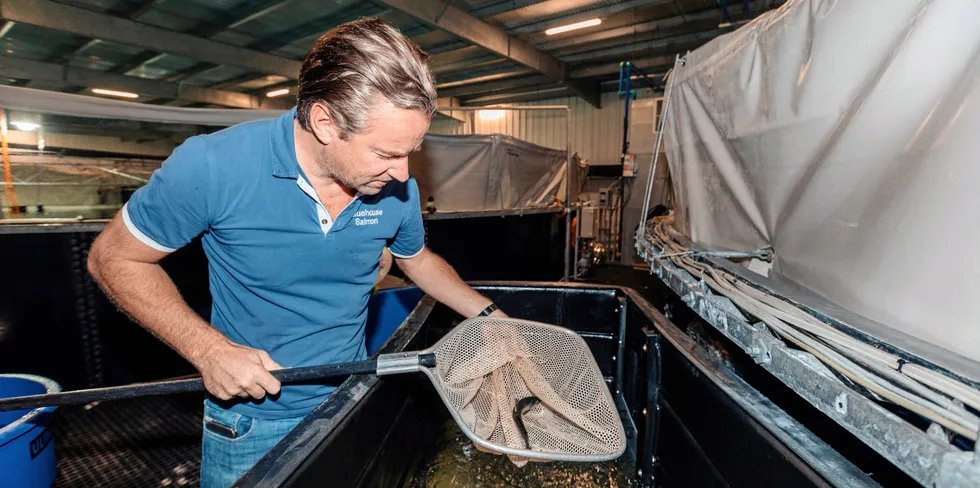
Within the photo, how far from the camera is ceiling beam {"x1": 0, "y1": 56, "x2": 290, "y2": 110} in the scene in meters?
7.86

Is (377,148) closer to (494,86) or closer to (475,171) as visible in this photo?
(475,171)

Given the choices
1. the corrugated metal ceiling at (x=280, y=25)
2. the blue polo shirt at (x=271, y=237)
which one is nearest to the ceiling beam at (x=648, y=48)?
the corrugated metal ceiling at (x=280, y=25)

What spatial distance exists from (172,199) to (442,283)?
37.6 inches

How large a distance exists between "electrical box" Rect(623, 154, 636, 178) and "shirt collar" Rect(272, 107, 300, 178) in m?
7.29

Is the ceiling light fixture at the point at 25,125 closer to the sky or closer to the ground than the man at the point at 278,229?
closer to the sky

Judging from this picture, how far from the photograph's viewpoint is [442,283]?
5.80 ft

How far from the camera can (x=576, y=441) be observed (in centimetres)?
131

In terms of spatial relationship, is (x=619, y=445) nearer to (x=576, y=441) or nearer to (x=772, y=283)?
(x=576, y=441)

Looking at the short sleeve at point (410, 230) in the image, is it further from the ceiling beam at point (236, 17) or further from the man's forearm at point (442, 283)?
the ceiling beam at point (236, 17)

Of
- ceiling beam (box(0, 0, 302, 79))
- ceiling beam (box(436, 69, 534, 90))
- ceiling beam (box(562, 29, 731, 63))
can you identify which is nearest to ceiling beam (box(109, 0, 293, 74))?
ceiling beam (box(0, 0, 302, 79))

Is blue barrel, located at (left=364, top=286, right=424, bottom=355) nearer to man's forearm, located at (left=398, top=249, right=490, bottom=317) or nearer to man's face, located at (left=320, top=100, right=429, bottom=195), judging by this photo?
man's forearm, located at (left=398, top=249, right=490, bottom=317)

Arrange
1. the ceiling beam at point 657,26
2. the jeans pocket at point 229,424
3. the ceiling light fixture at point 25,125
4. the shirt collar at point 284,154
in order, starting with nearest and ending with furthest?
the shirt collar at point 284,154 < the jeans pocket at point 229,424 < the ceiling light fixture at point 25,125 < the ceiling beam at point 657,26

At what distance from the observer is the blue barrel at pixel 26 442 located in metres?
1.53

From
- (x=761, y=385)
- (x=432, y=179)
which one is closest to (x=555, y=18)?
(x=432, y=179)
